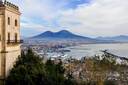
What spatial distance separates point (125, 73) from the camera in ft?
155

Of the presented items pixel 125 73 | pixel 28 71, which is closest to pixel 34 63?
pixel 28 71

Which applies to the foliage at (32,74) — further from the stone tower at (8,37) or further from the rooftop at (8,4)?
the rooftop at (8,4)

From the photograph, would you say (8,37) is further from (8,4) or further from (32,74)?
(32,74)

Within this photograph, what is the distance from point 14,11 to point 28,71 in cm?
561

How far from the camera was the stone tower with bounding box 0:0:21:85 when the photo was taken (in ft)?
83.6

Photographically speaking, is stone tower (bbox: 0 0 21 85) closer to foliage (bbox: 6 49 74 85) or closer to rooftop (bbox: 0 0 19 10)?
rooftop (bbox: 0 0 19 10)

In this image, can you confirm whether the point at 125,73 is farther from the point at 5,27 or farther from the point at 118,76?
the point at 5,27

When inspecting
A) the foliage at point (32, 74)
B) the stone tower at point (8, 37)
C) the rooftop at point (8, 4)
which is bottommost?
the foliage at point (32, 74)

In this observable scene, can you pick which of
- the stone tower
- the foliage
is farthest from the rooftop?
the foliage

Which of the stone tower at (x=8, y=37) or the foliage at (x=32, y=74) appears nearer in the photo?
the stone tower at (x=8, y=37)

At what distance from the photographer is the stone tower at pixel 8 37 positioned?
25.5m

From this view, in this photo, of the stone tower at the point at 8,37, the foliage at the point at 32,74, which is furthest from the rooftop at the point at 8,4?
the foliage at the point at 32,74

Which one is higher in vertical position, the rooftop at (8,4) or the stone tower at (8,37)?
the rooftop at (8,4)

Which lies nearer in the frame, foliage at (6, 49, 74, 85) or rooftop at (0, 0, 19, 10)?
rooftop at (0, 0, 19, 10)
